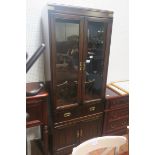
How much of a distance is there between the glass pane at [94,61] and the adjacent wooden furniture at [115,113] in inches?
8.1

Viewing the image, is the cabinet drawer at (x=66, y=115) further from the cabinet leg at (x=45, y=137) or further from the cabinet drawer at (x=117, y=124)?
the cabinet drawer at (x=117, y=124)

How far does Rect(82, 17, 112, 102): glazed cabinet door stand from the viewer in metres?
2.06

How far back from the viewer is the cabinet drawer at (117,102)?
2357 millimetres

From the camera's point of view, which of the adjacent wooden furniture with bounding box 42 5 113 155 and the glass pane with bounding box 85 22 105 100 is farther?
the glass pane with bounding box 85 22 105 100

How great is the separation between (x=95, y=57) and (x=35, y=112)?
951 mm

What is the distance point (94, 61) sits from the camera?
225 centimetres

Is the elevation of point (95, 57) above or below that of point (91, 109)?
above

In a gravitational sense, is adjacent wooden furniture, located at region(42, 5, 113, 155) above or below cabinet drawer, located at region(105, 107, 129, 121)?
above

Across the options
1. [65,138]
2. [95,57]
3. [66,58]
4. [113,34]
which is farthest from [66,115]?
[113,34]

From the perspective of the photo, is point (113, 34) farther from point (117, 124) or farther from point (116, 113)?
point (117, 124)

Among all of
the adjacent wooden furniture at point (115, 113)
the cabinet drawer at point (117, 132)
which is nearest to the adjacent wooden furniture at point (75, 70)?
the adjacent wooden furniture at point (115, 113)

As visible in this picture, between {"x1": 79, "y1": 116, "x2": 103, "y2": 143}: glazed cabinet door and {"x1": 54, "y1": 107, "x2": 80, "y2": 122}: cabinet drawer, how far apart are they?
0.17 meters

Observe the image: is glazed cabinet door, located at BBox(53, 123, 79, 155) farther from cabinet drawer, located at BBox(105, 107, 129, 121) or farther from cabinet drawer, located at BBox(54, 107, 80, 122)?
cabinet drawer, located at BBox(105, 107, 129, 121)

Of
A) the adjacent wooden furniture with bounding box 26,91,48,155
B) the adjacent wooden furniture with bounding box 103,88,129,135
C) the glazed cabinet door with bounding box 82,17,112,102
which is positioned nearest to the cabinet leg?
the adjacent wooden furniture with bounding box 26,91,48,155
